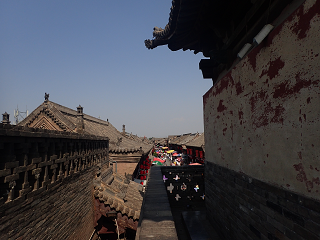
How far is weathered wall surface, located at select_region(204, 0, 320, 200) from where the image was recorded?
1849mm

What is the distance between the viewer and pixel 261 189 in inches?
107

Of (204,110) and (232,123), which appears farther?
(204,110)

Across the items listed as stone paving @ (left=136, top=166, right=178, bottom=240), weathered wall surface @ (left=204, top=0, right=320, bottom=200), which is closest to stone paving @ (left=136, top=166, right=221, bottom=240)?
stone paving @ (left=136, top=166, right=178, bottom=240)

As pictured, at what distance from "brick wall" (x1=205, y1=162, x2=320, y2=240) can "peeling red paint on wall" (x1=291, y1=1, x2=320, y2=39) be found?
158cm

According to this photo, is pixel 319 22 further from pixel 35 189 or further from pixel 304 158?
pixel 35 189

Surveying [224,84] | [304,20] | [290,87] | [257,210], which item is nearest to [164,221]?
[257,210]

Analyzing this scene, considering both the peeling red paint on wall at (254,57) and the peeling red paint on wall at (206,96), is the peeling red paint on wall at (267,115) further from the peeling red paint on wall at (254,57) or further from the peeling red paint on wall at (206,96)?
the peeling red paint on wall at (206,96)

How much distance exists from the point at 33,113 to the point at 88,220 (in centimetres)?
1060

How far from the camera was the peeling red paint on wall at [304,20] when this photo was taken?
71.0 inches

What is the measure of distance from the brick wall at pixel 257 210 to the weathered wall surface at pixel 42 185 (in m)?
3.98

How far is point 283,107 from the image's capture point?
2.26 metres

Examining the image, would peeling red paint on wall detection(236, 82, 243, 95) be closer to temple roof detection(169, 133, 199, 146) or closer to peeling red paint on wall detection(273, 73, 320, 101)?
peeling red paint on wall detection(273, 73, 320, 101)

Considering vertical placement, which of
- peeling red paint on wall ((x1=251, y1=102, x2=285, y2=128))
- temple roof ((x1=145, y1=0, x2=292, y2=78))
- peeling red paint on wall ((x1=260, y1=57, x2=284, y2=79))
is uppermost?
temple roof ((x1=145, y1=0, x2=292, y2=78))

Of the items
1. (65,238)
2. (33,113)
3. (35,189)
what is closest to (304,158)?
(35,189)
